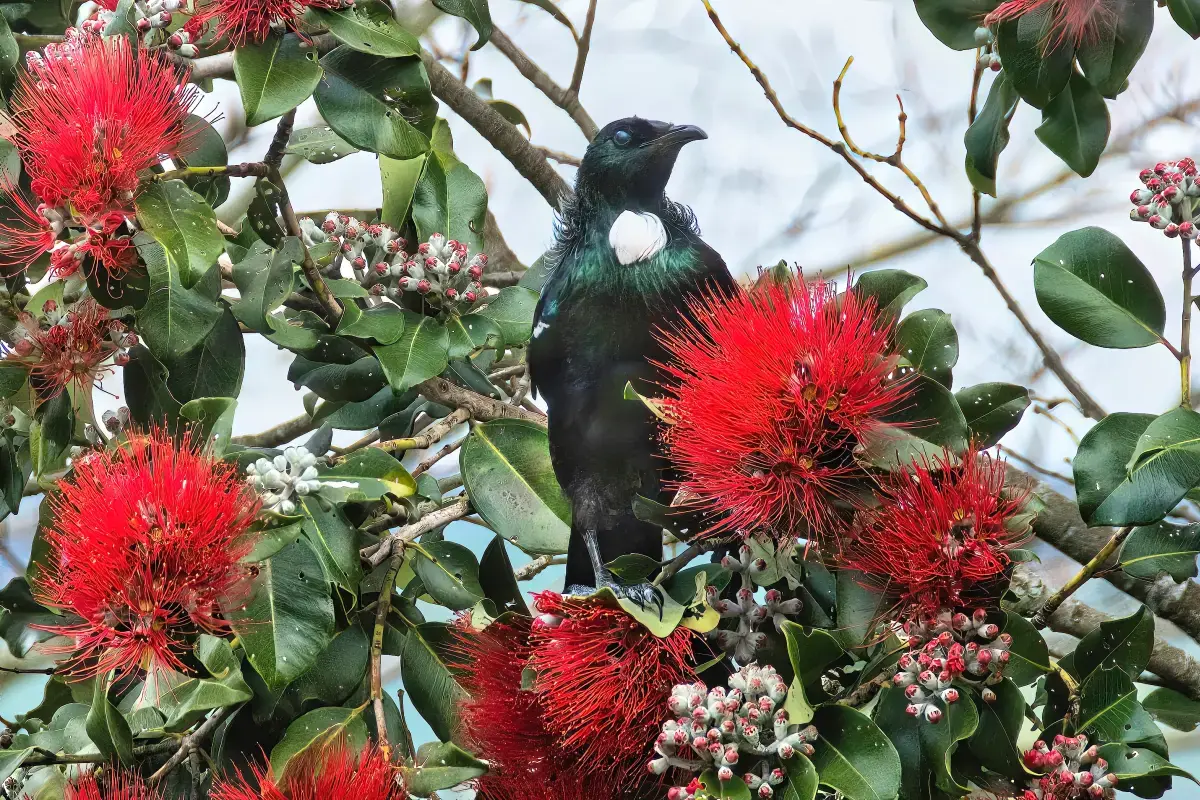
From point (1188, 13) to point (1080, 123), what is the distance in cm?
13

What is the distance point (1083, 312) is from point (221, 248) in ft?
1.73

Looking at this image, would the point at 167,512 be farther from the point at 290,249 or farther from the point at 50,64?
the point at 50,64

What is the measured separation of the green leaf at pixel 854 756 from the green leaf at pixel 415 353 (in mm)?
330

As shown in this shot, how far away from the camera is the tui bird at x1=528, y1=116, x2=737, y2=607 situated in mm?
779

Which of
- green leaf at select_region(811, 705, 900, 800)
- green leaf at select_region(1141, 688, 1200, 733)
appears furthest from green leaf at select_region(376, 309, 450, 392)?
green leaf at select_region(1141, 688, 1200, 733)

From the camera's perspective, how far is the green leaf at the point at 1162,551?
682mm

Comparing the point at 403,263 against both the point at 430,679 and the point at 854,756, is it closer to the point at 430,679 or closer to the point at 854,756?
the point at 430,679

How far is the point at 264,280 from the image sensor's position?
29.1 inches

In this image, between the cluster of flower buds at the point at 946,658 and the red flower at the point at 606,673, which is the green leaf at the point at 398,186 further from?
the cluster of flower buds at the point at 946,658

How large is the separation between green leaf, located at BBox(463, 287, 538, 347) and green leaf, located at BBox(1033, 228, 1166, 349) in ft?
1.14

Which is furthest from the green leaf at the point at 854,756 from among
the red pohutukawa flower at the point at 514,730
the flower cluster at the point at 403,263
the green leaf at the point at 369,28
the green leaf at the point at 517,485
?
the green leaf at the point at 369,28

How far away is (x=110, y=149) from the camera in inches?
26.9

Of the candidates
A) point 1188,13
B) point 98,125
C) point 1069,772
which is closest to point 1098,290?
point 1188,13

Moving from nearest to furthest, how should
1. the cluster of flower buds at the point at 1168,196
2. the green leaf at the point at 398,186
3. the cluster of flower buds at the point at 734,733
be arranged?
the cluster of flower buds at the point at 734,733
the cluster of flower buds at the point at 1168,196
the green leaf at the point at 398,186
